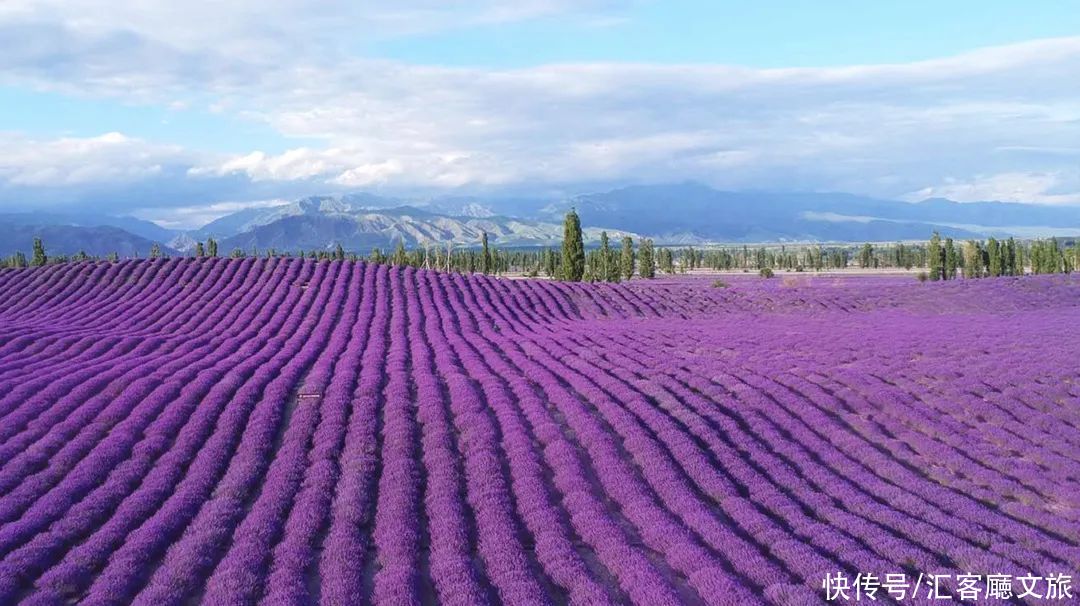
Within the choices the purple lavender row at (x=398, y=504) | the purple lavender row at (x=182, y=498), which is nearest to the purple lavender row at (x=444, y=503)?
the purple lavender row at (x=398, y=504)

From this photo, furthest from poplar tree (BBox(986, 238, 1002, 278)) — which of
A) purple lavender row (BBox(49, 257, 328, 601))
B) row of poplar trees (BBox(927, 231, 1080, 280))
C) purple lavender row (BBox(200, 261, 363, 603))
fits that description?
purple lavender row (BBox(49, 257, 328, 601))

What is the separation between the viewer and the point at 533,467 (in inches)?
637

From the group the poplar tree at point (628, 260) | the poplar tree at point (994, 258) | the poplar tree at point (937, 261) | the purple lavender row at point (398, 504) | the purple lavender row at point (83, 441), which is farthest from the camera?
the poplar tree at point (628, 260)

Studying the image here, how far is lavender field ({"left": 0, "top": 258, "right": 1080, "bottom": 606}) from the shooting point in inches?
452

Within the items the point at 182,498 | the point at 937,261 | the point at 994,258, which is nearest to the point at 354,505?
the point at 182,498

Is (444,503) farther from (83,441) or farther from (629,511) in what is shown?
(83,441)

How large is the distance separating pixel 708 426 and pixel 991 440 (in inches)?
291

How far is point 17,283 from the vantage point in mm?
57312

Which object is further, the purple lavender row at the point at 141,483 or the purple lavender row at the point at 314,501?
the purple lavender row at the point at 141,483

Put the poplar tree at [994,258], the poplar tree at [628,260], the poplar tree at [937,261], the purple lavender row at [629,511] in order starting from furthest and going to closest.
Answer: the poplar tree at [628,260] → the poplar tree at [994,258] → the poplar tree at [937,261] → the purple lavender row at [629,511]

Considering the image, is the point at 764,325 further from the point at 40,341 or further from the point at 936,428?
the point at 40,341

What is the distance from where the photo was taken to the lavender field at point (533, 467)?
37.6ft

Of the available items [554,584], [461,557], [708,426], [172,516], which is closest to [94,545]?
[172,516]

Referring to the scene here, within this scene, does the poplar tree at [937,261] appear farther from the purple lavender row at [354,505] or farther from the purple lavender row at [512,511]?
the purple lavender row at [354,505]
